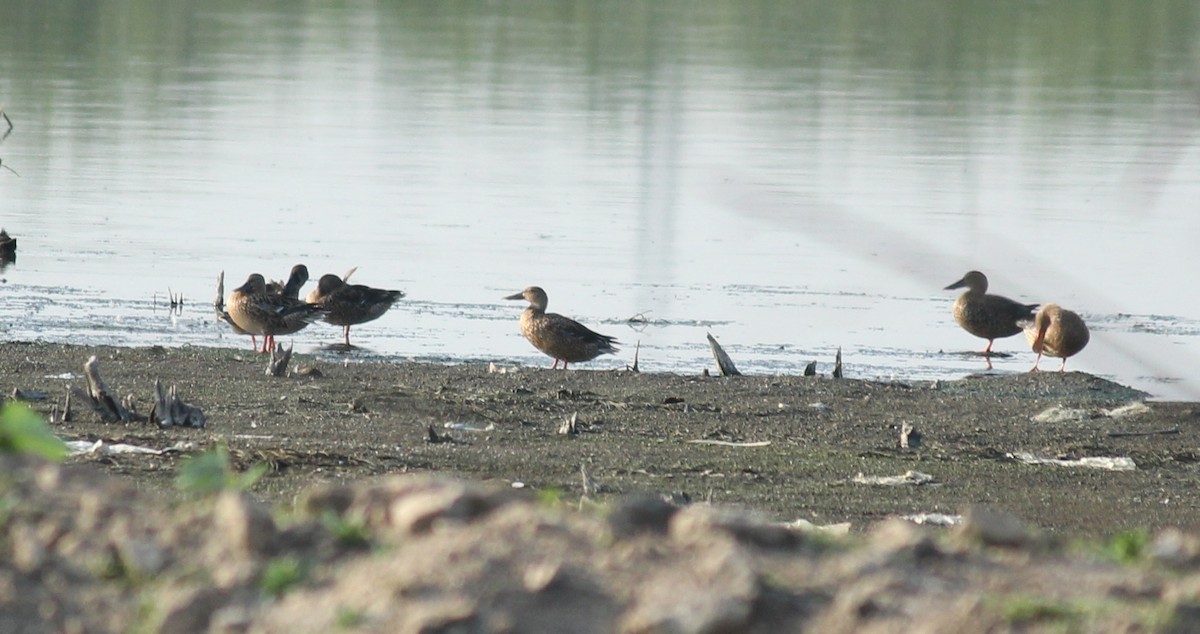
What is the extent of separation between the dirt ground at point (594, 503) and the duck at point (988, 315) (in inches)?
62.8

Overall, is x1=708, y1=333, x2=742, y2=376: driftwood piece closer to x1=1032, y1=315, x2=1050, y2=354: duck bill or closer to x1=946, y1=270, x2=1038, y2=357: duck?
x1=1032, y1=315, x2=1050, y2=354: duck bill

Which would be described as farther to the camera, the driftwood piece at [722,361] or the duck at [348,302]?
the duck at [348,302]

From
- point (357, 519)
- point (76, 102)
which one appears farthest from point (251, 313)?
point (76, 102)

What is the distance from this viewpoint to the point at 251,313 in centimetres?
1525

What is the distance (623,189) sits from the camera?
80.5 ft

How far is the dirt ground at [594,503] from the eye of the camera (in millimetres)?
3756

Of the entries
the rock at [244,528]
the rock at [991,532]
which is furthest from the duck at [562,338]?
the rock at [244,528]

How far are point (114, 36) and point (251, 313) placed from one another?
39.5 m

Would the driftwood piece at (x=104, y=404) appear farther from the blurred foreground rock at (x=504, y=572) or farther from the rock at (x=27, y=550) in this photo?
the rock at (x=27, y=550)

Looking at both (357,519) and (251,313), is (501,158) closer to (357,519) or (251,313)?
(251,313)

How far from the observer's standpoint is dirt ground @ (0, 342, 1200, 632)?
3756mm

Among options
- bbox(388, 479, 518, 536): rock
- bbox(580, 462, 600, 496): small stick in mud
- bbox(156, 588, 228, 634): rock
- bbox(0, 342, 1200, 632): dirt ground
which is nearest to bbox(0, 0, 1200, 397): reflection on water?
bbox(0, 342, 1200, 632): dirt ground

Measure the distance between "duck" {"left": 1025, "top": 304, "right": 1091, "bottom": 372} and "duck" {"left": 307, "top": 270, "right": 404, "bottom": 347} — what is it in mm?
5204

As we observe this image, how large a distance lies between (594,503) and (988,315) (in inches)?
415
